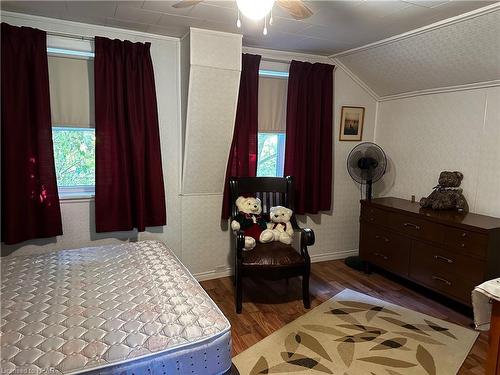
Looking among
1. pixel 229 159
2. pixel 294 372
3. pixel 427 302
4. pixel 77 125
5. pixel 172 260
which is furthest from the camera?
pixel 229 159

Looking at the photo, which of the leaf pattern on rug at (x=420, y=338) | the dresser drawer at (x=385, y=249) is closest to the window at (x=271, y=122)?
the dresser drawer at (x=385, y=249)

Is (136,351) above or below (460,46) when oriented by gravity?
below

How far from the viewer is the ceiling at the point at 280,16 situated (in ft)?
7.67

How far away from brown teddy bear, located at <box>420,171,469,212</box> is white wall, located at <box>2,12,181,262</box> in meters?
2.48

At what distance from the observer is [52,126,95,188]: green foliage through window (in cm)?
301

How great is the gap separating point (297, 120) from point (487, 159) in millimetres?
1788

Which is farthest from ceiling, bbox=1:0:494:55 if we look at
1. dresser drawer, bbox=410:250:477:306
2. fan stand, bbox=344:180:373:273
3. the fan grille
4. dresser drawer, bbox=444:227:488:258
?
dresser drawer, bbox=410:250:477:306

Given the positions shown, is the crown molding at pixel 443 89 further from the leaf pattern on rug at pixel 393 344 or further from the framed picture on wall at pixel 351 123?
the leaf pattern on rug at pixel 393 344

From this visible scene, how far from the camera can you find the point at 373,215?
370 cm

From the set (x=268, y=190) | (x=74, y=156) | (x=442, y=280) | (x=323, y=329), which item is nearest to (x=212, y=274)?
(x=268, y=190)

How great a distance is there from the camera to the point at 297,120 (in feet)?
12.1

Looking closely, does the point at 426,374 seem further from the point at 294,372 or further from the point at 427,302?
the point at 427,302

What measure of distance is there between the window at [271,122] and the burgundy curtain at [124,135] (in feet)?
3.82

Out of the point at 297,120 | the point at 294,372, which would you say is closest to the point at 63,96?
the point at 297,120
